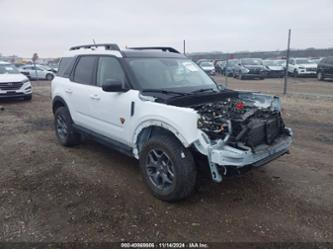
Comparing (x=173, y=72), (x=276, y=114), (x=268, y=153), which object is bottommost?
(x=268, y=153)

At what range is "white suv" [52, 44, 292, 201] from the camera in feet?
11.3

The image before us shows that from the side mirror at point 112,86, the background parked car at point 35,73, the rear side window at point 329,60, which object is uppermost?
the side mirror at point 112,86

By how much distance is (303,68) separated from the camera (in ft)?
77.5

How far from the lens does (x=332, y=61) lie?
795 inches

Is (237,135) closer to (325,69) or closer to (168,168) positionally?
(168,168)

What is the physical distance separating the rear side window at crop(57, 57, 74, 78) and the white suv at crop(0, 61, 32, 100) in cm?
661

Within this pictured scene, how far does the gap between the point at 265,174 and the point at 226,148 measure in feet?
5.41

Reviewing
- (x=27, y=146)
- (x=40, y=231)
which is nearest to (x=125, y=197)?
(x=40, y=231)

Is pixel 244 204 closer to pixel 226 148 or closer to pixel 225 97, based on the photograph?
pixel 226 148

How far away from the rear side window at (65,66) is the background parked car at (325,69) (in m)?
19.0

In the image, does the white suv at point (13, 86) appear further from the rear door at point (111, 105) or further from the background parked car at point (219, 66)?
the background parked car at point (219, 66)

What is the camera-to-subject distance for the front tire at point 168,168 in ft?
11.6

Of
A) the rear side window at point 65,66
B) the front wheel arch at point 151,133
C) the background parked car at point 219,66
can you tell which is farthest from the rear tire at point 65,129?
the background parked car at point 219,66

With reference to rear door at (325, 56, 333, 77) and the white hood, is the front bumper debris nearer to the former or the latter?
the white hood
